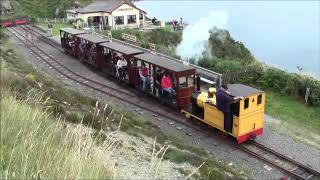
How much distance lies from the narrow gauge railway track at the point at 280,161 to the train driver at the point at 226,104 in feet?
2.92

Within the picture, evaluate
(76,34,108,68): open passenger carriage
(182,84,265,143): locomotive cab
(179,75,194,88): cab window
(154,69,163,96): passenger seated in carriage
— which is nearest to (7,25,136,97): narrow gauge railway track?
(76,34,108,68): open passenger carriage

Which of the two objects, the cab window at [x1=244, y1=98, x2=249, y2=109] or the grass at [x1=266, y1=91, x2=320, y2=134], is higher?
the cab window at [x1=244, y1=98, x2=249, y2=109]

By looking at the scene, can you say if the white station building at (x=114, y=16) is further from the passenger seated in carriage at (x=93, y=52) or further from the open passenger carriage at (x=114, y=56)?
the open passenger carriage at (x=114, y=56)

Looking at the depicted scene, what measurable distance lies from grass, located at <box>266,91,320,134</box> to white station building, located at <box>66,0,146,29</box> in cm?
3854

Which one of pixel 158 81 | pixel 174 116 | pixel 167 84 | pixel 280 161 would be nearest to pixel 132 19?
pixel 158 81

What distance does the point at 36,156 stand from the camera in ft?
15.0

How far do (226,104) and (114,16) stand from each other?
4420 cm

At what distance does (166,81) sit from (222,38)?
33.6m

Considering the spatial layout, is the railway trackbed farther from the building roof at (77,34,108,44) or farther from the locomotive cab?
the building roof at (77,34,108,44)

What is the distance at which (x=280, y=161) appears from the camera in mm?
12766

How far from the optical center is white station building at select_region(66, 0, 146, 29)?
55594 mm

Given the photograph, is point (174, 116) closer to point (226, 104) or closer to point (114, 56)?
point (226, 104)

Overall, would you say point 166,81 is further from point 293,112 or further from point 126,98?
point 293,112

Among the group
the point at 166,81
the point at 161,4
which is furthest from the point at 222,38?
the point at 161,4
